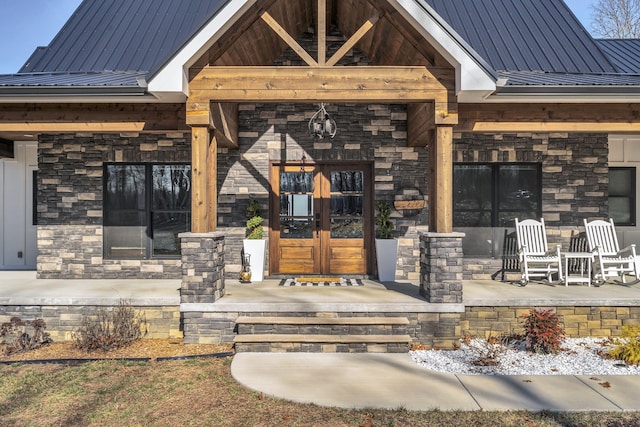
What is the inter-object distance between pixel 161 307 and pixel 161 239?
217 cm

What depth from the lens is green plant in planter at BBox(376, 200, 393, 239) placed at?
23.7 feet

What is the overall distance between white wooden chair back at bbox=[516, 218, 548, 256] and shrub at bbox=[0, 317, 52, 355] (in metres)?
7.26

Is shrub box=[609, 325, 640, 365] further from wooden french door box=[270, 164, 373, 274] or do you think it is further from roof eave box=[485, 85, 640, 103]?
wooden french door box=[270, 164, 373, 274]

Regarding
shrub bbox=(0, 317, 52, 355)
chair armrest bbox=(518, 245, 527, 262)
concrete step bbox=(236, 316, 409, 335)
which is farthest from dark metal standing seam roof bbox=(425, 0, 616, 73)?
shrub bbox=(0, 317, 52, 355)

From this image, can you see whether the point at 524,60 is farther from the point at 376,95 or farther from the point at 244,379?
the point at 244,379

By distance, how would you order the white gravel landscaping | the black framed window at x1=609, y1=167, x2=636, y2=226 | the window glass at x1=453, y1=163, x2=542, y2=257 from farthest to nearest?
the black framed window at x1=609, y1=167, x2=636, y2=226
the window glass at x1=453, y1=163, x2=542, y2=257
the white gravel landscaping

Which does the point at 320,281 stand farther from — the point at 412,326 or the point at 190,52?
the point at 190,52

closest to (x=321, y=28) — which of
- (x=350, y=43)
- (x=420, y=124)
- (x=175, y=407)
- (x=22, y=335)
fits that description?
(x=350, y=43)

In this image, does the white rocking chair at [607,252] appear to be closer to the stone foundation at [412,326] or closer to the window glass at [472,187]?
the window glass at [472,187]

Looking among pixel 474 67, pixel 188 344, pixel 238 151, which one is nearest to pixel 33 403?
pixel 188 344

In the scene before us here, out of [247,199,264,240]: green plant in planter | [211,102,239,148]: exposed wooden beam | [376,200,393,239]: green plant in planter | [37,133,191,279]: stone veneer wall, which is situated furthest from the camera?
[37,133,191,279]: stone veneer wall

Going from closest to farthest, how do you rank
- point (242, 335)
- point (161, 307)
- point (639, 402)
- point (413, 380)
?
1. point (639, 402)
2. point (413, 380)
3. point (242, 335)
4. point (161, 307)

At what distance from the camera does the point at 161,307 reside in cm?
564

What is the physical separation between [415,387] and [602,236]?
5.19 metres
